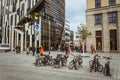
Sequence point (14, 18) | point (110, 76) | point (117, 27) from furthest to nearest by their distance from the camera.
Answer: point (14, 18), point (117, 27), point (110, 76)

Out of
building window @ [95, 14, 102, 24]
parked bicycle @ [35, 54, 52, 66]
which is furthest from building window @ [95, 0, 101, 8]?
parked bicycle @ [35, 54, 52, 66]

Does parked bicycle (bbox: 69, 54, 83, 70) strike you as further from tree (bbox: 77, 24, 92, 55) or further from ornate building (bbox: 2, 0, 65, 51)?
ornate building (bbox: 2, 0, 65, 51)

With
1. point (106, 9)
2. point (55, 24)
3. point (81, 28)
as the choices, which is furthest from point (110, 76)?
point (55, 24)

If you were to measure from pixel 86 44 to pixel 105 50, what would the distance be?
4.45 m

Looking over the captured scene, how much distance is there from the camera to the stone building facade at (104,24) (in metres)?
33.5

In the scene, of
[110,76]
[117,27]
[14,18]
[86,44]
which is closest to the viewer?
[110,76]

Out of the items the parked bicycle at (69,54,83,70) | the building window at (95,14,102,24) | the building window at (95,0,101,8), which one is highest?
the building window at (95,0,101,8)

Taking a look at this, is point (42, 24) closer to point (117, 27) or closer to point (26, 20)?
point (26, 20)

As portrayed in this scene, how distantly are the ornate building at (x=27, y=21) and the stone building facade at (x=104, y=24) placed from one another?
52.1 feet

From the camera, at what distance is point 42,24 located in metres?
50.5

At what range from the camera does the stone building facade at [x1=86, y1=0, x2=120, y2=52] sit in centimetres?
3353

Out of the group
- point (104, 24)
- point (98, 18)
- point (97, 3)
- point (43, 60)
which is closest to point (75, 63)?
point (43, 60)

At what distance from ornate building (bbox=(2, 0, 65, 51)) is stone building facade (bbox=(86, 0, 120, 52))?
52.1 feet

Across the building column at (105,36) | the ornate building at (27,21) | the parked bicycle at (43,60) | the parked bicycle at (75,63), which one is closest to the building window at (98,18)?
the building column at (105,36)
